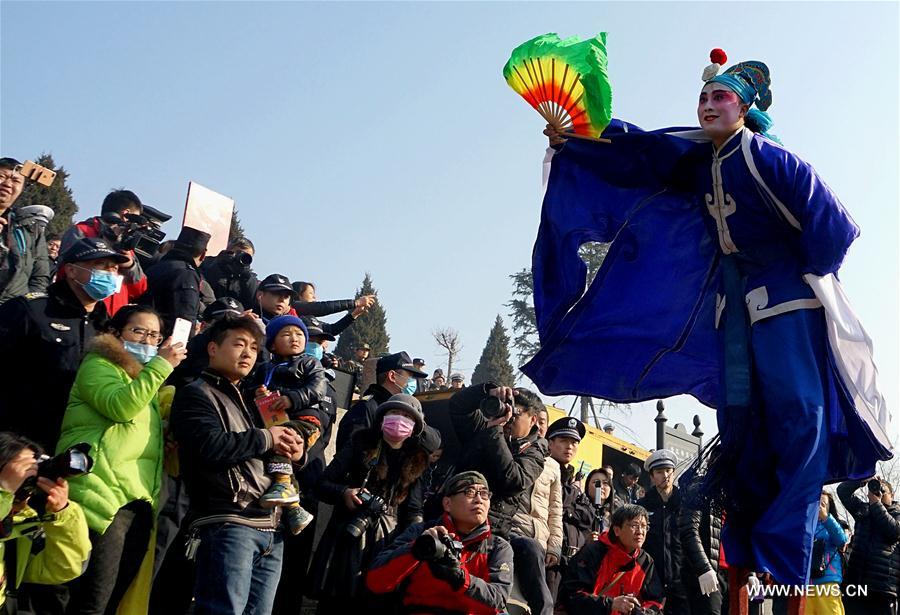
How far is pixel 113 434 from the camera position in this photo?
424 centimetres

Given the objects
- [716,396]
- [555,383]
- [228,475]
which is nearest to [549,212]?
[555,383]

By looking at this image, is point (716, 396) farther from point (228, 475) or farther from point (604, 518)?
point (604, 518)

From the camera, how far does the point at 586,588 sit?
618 cm

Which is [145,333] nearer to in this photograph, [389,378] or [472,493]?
[472,493]

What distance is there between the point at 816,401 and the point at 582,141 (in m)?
1.71

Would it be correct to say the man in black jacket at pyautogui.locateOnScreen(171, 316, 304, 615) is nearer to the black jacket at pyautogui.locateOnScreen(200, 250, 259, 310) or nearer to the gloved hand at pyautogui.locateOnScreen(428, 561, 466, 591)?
the gloved hand at pyautogui.locateOnScreen(428, 561, 466, 591)

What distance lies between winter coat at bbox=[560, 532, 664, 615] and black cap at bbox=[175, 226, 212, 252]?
10.6 ft

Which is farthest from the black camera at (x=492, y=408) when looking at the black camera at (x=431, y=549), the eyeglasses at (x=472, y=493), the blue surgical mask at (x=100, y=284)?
the blue surgical mask at (x=100, y=284)

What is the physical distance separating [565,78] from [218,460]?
225cm

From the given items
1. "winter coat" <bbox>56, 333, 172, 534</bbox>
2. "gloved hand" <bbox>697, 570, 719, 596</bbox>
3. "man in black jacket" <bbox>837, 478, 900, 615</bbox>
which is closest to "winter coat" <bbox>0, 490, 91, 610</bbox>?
"winter coat" <bbox>56, 333, 172, 534</bbox>

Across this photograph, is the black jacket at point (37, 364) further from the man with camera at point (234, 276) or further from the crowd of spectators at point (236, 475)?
the man with camera at point (234, 276)

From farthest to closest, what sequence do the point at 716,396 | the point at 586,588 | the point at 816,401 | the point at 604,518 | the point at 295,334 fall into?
the point at 604,518, the point at 586,588, the point at 295,334, the point at 716,396, the point at 816,401

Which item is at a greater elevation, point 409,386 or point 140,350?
point 409,386

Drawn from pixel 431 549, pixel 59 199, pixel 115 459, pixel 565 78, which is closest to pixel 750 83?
pixel 565 78
